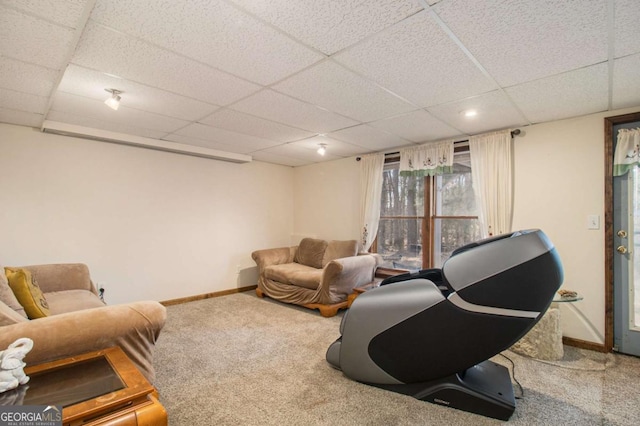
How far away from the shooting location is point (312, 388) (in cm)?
214

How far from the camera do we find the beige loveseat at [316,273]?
3.80m

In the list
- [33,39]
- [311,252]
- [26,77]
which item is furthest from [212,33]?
[311,252]

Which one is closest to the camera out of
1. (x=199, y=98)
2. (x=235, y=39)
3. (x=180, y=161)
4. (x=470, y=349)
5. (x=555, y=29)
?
(x=555, y=29)

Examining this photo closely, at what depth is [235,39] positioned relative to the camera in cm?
170

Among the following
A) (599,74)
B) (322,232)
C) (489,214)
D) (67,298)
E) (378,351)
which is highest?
(599,74)

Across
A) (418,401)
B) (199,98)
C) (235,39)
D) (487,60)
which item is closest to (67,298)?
(199,98)

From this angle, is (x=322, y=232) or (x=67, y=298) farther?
(x=322, y=232)

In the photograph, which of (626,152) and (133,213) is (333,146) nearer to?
(133,213)

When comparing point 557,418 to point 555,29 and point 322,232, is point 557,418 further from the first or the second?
point 322,232

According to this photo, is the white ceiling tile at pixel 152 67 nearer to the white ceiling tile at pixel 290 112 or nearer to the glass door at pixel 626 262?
the white ceiling tile at pixel 290 112

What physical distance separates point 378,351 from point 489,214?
2234 mm

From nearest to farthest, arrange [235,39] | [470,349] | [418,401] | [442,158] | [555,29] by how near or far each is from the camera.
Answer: [555,29], [235,39], [470,349], [418,401], [442,158]

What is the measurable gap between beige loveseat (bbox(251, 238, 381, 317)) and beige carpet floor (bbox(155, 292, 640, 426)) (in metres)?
0.70

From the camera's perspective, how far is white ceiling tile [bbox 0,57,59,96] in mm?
1996
